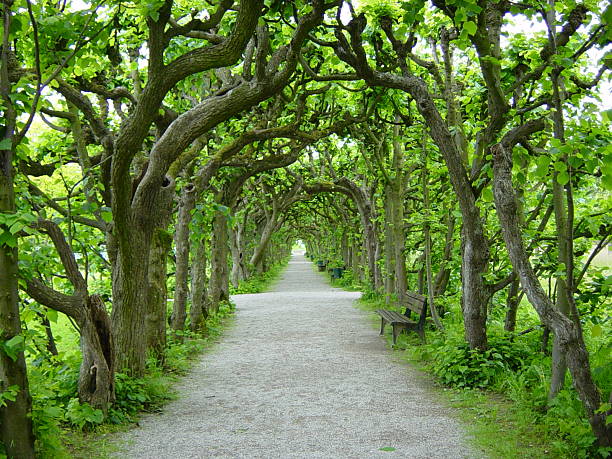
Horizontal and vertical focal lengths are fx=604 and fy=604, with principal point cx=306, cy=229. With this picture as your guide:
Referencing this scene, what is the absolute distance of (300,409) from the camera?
272 inches

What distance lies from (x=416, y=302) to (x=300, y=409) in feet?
18.2

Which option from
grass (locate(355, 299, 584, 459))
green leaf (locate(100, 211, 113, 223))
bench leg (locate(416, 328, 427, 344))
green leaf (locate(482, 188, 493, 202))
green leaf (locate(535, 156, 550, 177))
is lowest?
grass (locate(355, 299, 584, 459))

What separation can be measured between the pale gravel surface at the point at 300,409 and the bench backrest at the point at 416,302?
0.99 meters

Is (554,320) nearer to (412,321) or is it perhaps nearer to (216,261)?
(412,321)

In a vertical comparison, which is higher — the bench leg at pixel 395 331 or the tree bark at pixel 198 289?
the tree bark at pixel 198 289

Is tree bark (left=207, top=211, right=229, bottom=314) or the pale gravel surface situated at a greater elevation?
tree bark (left=207, top=211, right=229, bottom=314)

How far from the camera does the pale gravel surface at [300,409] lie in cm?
550

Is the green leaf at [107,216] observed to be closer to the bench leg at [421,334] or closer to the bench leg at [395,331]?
the bench leg at [395,331]

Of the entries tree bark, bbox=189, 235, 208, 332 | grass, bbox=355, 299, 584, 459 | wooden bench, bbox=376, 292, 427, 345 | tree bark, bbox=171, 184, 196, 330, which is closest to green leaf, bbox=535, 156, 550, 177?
grass, bbox=355, 299, 584, 459

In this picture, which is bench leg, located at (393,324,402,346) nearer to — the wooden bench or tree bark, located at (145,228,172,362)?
the wooden bench

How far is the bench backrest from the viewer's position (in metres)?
11.2

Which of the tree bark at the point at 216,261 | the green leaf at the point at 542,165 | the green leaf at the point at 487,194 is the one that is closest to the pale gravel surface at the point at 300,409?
the green leaf at the point at 487,194

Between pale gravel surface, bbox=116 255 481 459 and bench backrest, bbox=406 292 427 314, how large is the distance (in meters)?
0.99

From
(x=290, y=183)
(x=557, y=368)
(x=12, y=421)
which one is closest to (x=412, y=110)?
(x=557, y=368)
